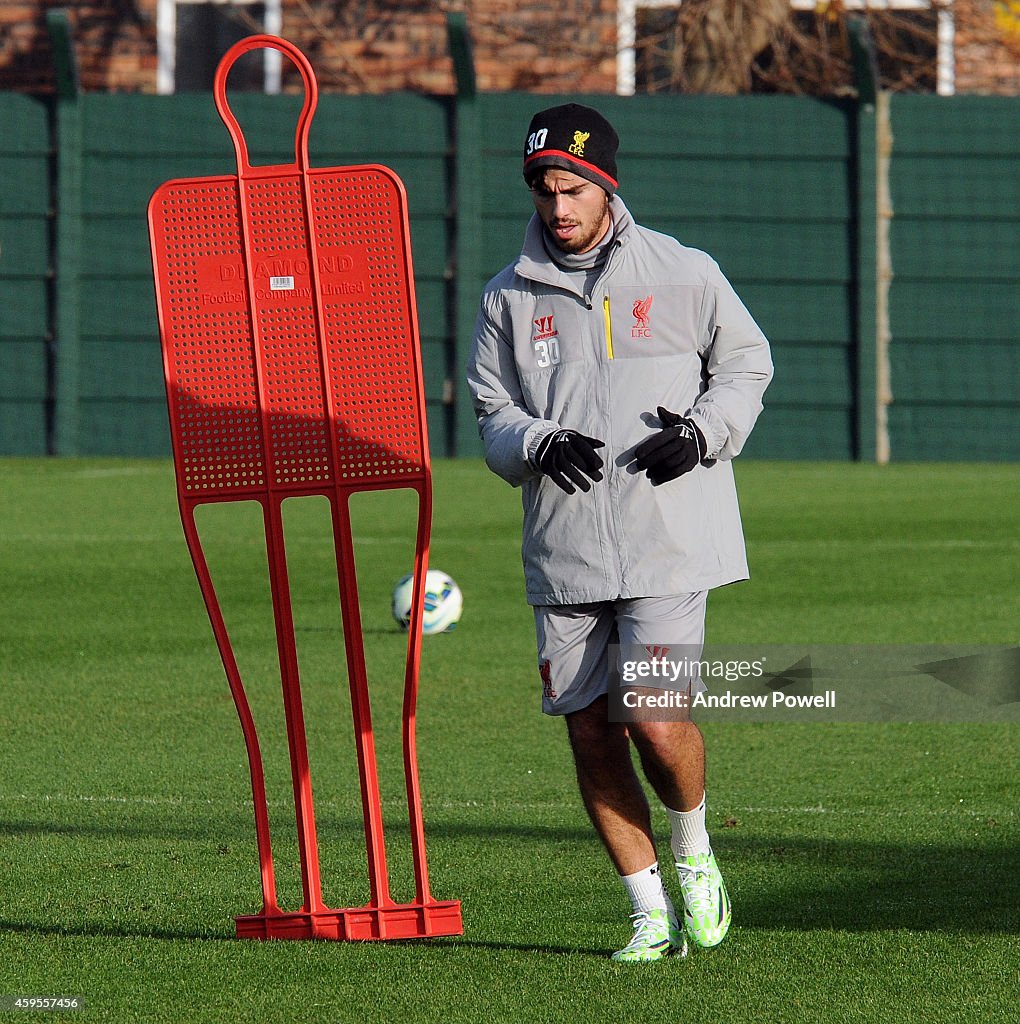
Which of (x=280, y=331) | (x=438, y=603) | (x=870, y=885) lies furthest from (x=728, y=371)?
(x=438, y=603)

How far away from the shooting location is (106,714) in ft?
28.7

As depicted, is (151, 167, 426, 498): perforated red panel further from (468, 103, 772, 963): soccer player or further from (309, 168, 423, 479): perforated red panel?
(468, 103, 772, 963): soccer player

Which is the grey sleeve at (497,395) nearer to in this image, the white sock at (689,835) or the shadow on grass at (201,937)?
the white sock at (689,835)

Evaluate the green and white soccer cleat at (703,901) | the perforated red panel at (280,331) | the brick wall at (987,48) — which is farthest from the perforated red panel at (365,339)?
the brick wall at (987,48)

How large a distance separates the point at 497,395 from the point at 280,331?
0.55 meters

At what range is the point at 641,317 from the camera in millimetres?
5035

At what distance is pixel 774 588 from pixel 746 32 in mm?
14587

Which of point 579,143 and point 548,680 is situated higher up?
point 579,143

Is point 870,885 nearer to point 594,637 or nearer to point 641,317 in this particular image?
point 594,637

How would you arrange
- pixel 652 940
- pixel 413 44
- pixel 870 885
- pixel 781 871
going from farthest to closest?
pixel 413 44, pixel 781 871, pixel 870 885, pixel 652 940

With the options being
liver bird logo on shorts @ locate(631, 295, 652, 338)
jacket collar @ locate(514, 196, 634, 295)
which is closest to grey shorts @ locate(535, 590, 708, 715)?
liver bird logo on shorts @ locate(631, 295, 652, 338)

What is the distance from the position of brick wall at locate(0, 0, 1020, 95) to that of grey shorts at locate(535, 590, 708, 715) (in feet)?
69.4

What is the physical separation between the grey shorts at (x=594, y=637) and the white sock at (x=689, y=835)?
12.0 inches

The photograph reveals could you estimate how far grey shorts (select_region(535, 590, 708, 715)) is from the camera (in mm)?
5035
